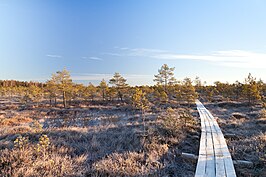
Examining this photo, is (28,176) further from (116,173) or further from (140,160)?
(140,160)

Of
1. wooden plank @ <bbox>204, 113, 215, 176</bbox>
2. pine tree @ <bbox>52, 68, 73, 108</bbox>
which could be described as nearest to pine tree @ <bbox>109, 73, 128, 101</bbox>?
pine tree @ <bbox>52, 68, 73, 108</bbox>

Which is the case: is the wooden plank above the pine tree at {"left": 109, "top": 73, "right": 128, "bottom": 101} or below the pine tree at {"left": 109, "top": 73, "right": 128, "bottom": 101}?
below

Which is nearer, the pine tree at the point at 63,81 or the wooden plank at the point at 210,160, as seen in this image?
the wooden plank at the point at 210,160

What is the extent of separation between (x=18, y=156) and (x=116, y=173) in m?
2.70

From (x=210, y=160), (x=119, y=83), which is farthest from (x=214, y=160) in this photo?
(x=119, y=83)

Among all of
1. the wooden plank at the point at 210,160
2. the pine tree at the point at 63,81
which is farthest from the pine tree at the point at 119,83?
the wooden plank at the point at 210,160

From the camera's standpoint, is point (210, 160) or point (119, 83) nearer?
point (210, 160)

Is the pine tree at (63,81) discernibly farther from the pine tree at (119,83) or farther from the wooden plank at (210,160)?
the wooden plank at (210,160)

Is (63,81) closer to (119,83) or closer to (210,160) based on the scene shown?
(119,83)

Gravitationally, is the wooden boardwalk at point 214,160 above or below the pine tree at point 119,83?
below

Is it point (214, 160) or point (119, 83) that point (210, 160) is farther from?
point (119, 83)

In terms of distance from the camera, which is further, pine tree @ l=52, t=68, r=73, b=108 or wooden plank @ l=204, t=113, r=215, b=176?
pine tree @ l=52, t=68, r=73, b=108

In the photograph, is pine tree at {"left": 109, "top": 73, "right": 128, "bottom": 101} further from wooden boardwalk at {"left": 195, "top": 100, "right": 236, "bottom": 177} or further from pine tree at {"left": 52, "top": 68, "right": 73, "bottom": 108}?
wooden boardwalk at {"left": 195, "top": 100, "right": 236, "bottom": 177}

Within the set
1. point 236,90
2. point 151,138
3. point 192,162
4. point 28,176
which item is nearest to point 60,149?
point 28,176
